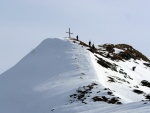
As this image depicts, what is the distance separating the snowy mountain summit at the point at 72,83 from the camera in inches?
1656

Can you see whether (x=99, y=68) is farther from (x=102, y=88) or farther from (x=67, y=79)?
(x=102, y=88)

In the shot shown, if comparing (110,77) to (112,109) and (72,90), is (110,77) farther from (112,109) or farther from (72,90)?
(112,109)

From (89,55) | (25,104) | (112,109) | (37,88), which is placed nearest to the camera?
(112,109)

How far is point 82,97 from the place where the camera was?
44031 mm

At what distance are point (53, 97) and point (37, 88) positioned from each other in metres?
6.10

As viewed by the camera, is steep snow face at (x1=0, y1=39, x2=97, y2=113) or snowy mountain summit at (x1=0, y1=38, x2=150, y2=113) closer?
snowy mountain summit at (x1=0, y1=38, x2=150, y2=113)

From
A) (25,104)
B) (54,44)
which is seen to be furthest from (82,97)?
(54,44)

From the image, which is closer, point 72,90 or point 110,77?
point 72,90

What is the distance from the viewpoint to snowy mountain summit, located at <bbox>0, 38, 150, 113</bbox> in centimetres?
4206

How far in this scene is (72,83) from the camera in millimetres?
49250

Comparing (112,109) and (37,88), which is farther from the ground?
(112,109)

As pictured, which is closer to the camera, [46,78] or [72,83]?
[72,83]

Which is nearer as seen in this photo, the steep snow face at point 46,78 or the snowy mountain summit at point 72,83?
the snowy mountain summit at point 72,83

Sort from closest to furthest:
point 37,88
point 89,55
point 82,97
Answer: point 82,97, point 37,88, point 89,55
